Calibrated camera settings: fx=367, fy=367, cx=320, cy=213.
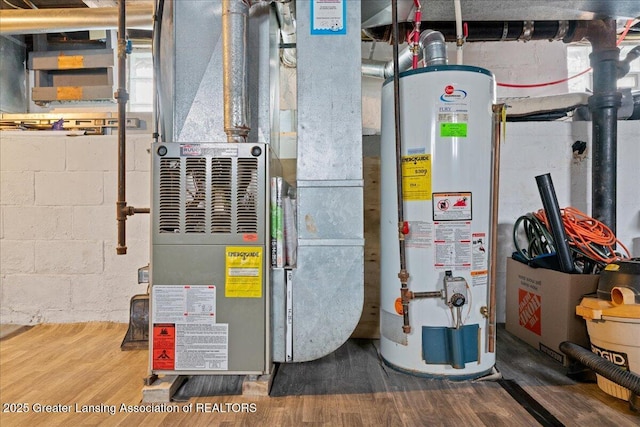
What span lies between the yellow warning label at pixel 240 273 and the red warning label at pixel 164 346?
0.89 feet

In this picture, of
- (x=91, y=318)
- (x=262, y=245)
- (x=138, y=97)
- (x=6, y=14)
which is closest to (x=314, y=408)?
(x=262, y=245)

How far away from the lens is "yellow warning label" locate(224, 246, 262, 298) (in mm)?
1488

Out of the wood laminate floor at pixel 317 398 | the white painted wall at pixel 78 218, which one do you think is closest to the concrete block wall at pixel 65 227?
the white painted wall at pixel 78 218

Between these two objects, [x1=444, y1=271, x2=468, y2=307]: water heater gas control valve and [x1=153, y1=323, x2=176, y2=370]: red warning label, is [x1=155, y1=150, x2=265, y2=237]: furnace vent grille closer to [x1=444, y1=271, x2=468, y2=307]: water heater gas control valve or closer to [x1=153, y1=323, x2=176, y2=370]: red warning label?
[x1=153, y1=323, x2=176, y2=370]: red warning label

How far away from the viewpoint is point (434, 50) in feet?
5.55

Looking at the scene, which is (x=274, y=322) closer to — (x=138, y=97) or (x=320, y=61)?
(x=320, y=61)

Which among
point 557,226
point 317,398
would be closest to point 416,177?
point 557,226

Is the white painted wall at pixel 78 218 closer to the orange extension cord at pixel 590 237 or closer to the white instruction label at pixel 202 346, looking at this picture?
the orange extension cord at pixel 590 237

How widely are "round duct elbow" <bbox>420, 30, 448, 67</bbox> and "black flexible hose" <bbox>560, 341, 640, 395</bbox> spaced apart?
1379 millimetres

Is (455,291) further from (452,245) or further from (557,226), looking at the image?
(557,226)

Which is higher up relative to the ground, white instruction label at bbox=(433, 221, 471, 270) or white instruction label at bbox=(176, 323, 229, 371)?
white instruction label at bbox=(433, 221, 471, 270)

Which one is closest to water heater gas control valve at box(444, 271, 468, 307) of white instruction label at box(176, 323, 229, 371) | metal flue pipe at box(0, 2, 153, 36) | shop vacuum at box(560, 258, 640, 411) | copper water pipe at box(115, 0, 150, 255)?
shop vacuum at box(560, 258, 640, 411)

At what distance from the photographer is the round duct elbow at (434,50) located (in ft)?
5.54

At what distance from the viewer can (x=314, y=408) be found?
1397 mm
